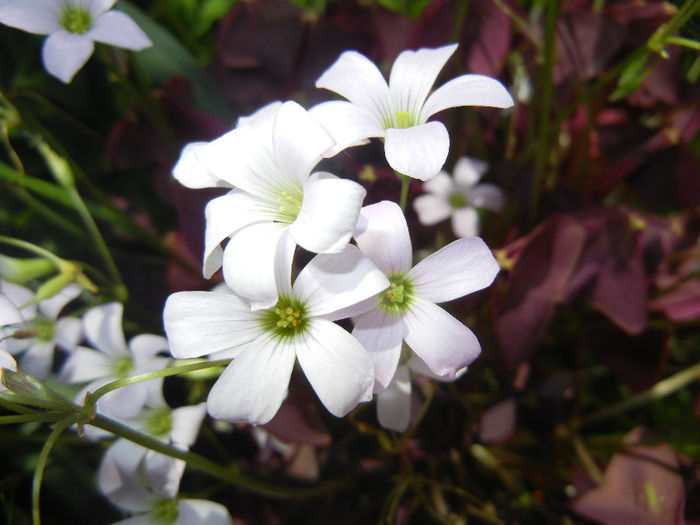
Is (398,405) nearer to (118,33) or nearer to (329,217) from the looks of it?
(329,217)

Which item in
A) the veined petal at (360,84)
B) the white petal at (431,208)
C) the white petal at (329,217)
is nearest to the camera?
the white petal at (329,217)

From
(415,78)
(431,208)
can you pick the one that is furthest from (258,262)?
(431,208)

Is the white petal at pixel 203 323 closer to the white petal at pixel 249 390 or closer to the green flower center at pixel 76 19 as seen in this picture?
the white petal at pixel 249 390

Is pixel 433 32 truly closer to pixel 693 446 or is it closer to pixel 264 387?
pixel 264 387

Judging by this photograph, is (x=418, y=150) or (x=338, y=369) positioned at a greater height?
(x=418, y=150)

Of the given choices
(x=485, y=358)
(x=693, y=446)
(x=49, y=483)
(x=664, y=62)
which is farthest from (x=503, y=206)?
(x=49, y=483)

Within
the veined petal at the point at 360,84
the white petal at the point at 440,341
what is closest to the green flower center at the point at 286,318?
the white petal at the point at 440,341
